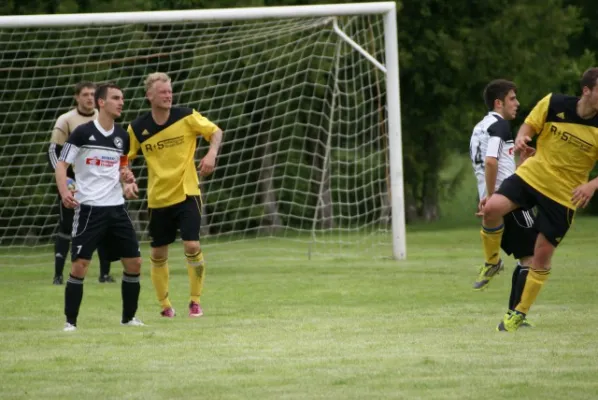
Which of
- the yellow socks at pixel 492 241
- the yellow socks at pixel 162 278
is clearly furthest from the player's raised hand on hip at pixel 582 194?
the yellow socks at pixel 162 278

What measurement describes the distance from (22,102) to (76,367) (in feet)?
37.4

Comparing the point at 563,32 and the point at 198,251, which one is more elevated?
the point at 563,32

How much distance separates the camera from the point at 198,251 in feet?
35.3

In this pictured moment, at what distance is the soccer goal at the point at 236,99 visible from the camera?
17.4m

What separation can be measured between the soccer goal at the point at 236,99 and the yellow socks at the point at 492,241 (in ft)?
19.4

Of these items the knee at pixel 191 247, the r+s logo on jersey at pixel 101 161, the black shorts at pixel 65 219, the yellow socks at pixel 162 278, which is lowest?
the black shorts at pixel 65 219

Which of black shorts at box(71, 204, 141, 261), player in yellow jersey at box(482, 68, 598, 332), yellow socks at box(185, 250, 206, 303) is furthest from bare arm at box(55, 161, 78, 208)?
player in yellow jersey at box(482, 68, 598, 332)

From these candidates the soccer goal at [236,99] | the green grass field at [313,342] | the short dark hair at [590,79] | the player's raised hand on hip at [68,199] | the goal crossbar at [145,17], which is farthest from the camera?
the soccer goal at [236,99]

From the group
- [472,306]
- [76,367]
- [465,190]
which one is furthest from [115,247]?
[465,190]

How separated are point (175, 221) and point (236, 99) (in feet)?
30.5

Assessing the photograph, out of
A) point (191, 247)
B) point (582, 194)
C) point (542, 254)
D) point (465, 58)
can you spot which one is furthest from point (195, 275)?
point (465, 58)

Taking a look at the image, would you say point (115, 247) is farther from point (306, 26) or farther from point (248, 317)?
point (306, 26)

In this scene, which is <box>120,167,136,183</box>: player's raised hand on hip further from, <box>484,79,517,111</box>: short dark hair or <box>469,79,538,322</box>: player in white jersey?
<box>484,79,517,111</box>: short dark hair

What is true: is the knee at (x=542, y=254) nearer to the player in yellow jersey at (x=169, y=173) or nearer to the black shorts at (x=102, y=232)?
the player in yellow jersey at (x=169, y=173)
